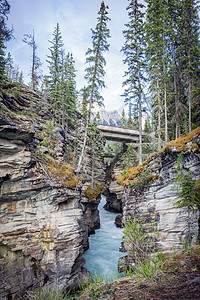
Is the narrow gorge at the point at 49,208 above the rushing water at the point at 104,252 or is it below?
above

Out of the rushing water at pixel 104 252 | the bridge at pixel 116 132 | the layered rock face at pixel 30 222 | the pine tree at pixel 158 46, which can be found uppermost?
the pine tree at pixel 158 46

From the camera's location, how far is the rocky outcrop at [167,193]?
263 inches

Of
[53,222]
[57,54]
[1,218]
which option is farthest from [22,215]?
[57,54]

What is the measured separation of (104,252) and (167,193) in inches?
404

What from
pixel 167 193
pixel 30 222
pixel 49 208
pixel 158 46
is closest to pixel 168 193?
pixel 167 193

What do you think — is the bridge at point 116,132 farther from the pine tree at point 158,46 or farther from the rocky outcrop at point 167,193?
the rocky outcrop at point 167,193

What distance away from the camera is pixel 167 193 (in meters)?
7.75

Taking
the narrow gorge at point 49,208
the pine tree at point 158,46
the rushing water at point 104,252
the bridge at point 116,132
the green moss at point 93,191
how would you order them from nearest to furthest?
the narrow gorge at point 49,208
the rushing water at point 104,252
the pine tree at point 158,46
the green moss at point 93,191
the bridge at point 116,132

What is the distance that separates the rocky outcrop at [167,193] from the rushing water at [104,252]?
4494 mm

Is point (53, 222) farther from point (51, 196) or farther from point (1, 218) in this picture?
point (1, 218)

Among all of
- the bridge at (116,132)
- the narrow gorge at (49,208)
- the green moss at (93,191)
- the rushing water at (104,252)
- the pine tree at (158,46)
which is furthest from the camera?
the bridge at (116,132)

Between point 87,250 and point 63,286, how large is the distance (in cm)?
626

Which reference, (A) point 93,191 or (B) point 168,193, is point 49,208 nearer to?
(B) point 168,193

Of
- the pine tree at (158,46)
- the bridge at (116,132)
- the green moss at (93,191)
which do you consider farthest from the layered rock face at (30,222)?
the bridge at (116,132)
